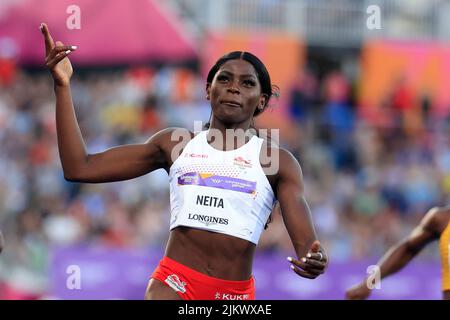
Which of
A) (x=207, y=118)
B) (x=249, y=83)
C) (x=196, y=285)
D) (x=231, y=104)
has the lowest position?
(x=196, y=285)

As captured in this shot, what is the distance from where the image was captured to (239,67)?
6188mm

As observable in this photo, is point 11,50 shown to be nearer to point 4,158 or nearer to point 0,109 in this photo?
point 0,109

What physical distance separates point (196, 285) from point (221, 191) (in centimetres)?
58

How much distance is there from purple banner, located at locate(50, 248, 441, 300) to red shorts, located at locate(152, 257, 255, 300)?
6.46m

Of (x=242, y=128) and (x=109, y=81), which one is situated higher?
(x=109, y=81)

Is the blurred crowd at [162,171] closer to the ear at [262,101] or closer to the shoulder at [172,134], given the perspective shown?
the ear at [262,101]

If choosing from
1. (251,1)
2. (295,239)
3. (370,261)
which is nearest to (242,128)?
(295,239)

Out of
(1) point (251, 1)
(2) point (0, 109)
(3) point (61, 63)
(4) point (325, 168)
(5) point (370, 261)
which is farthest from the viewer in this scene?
(1) point (251, 1)

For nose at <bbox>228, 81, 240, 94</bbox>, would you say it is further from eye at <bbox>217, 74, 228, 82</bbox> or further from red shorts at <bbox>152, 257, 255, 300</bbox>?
red shorts at <bbox>152, 257, 255, 300</bbox>

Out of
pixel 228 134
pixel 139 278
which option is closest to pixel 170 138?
pixel 228 134

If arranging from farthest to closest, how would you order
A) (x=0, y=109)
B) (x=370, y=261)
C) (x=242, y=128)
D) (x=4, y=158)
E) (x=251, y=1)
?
(x=251, y=1), (x=0, y=109), (x=4, y=158), (x=370, y=261), (x=242, y=128)

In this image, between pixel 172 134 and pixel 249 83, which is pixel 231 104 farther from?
pixel 172 134

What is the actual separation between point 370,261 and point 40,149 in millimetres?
5666

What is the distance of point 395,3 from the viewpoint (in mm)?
20703
